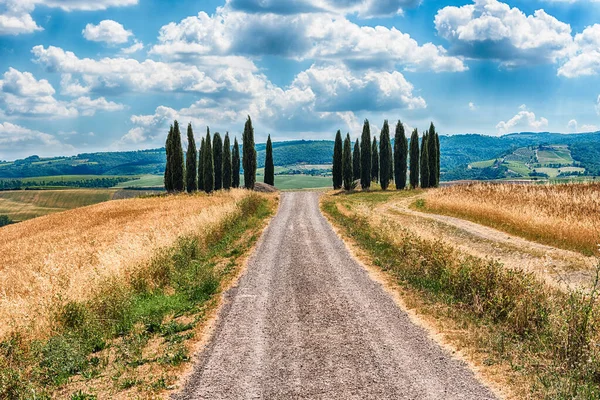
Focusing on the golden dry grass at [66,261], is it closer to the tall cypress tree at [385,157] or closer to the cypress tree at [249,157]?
the cypress tree at [249,157]

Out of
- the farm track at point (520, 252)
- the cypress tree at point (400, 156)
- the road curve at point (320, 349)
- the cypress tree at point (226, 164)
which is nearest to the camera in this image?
the road curve at point (320, 349)

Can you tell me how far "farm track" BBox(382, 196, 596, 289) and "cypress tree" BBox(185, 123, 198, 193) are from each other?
48.1 metres

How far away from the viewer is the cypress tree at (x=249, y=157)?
71500 mm

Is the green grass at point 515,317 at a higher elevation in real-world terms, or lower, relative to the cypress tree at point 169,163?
lower

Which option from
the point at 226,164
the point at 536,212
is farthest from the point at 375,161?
the point at 536,212

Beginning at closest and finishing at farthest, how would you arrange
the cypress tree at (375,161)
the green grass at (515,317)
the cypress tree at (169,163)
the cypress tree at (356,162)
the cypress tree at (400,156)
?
the green grass at (515,317), the cypress tree at (169,163), the cypress tree at (400,156), the cypress tree at (356,162), the cypress tree at (375,161)

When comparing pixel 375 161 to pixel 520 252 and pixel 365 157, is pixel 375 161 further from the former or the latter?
pixel 520 252

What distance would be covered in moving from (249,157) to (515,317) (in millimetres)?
65077

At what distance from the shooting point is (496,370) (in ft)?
28.0

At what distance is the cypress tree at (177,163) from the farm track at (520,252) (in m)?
44.3

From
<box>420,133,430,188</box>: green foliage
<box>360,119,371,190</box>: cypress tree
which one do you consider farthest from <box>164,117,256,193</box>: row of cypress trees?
<box>420,133,430,188</box>: green foliage

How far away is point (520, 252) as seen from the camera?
20.6 m

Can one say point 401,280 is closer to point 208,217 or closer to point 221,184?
point 208,217

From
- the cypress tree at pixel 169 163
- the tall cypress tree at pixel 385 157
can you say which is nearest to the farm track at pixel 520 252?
the tall cypress tree at pixel 385 157
